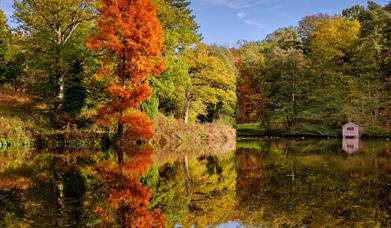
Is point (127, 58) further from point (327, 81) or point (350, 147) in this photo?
point (327, 81)

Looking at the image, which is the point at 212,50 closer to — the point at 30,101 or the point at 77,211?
the point at 30,101

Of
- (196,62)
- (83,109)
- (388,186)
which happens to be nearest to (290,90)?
(196,62)

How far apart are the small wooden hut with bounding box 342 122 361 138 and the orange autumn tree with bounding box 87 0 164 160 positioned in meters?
30.7

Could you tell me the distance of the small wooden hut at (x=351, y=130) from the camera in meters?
48.4

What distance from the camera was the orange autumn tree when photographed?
23.1 metres

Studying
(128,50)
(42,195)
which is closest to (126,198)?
(42,195)

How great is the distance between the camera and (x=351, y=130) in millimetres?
48625

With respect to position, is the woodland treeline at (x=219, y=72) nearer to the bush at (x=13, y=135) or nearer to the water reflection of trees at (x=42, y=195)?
the bush at (x=13, y=135)

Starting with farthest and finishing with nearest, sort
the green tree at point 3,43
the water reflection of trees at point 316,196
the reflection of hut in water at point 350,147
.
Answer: the green tree at point 3,43
the reflection of hut in water at point 350,147
the water reflection of trees at point 316,196

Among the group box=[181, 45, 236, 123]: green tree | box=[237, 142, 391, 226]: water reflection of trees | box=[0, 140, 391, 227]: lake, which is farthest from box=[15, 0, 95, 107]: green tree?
box=[237, 142, 391, 226]: water reflection of trees

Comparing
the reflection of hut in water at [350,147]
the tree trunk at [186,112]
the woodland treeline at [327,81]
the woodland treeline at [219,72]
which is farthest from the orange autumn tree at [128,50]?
the woodland treeline at [327,81]

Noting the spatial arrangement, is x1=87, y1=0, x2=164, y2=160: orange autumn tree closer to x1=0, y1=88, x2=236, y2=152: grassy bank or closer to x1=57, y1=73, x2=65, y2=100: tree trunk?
x1=0, y1=88, x2=236, y2=152: grassy bank

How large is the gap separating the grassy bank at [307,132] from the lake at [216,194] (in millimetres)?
33376

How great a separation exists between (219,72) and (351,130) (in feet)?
62.6
